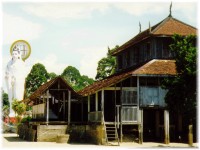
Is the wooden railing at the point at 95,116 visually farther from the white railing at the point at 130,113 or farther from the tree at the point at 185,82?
the tree at the point at 185,82

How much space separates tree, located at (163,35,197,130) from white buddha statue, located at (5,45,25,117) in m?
49.1

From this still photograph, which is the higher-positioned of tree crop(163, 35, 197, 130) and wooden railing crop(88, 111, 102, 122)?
tree crop(163, 35, 197, 130)

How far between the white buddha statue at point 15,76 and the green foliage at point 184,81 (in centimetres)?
4909

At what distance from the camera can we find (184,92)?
868 inches

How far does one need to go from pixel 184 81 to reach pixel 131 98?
17.5ft

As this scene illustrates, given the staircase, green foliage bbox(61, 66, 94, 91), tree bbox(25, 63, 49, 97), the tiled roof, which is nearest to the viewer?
A: the tiled roof

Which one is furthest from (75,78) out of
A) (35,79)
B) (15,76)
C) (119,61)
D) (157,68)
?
(157,68)

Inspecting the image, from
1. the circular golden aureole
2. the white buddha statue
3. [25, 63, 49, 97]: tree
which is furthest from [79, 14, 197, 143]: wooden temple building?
[25, 63, 49, 97]: tree

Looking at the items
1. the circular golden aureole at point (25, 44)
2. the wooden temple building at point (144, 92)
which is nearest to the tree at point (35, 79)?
the circular golden aureole at point (25, 44)

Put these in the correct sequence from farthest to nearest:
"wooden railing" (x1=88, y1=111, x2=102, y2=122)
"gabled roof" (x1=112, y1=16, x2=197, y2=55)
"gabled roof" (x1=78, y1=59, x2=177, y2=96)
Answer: "gabled roof" (x1=112, y1=16, x2=197, y2=55) < "wooden railing" (x1=88, y1=111, x2=102, y2=122) < "gabled roof" (x1=78, y1=59, x2=177, y2=96)

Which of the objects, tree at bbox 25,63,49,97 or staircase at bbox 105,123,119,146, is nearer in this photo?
staircase at bbox 105,123,119,146

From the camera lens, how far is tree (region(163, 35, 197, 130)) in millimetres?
21719

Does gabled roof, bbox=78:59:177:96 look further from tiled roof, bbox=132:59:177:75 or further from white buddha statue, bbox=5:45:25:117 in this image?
white buddha statue, bbox=5:45:25:117

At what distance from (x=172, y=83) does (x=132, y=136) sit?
20.5 ft
